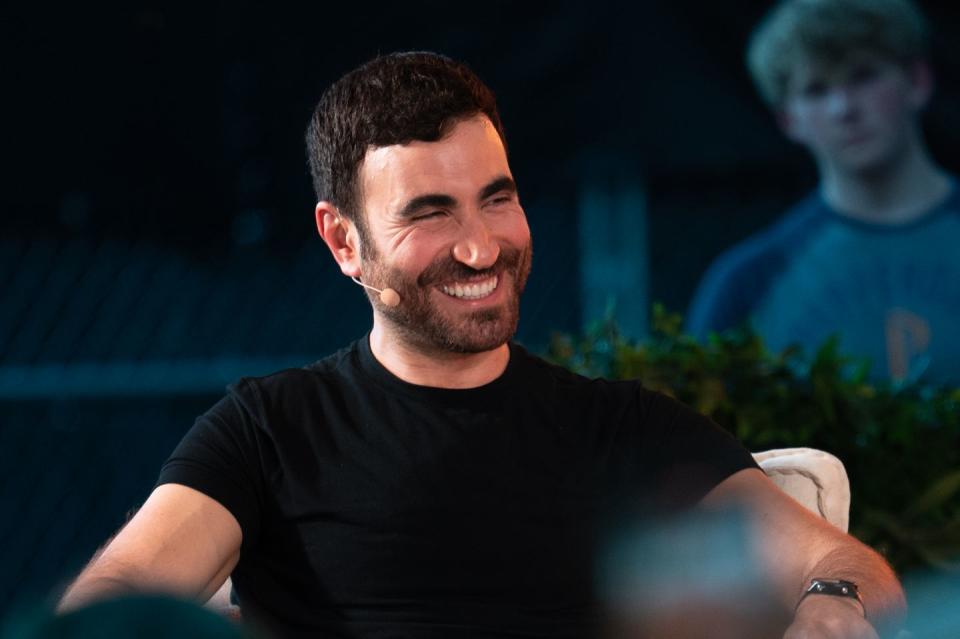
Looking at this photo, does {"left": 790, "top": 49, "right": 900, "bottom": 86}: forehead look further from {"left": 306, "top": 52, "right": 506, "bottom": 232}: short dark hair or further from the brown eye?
{"left": 306, "top": 52, "right": 506, "bottom": 232}: short dark hair

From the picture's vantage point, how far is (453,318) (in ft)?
6.67

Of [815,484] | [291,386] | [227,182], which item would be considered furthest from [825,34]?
[291,386]

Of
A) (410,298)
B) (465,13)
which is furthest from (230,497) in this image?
(465,13)

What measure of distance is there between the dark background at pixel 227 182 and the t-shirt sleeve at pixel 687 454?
1942 mm

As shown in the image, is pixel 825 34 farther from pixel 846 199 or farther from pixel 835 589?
pixel 835 589

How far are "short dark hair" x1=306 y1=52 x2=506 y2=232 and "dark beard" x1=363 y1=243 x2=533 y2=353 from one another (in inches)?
5.6

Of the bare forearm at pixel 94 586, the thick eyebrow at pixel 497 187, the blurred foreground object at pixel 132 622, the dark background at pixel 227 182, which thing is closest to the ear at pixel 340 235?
the thick eyebrow at pixel 497 187

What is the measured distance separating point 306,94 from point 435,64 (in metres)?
1.98

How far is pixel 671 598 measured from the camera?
206 cm

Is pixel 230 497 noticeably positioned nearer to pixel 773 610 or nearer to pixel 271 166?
pixel 773 610

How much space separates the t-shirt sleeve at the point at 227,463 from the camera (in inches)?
75.2

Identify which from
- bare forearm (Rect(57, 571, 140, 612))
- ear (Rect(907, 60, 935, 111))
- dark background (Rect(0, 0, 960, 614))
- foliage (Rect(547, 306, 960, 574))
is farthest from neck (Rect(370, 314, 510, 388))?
ear (Rect(907, 60, 935, 111))

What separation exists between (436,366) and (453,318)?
0.33 ft

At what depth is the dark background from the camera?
394 cm
